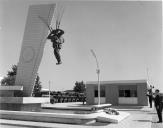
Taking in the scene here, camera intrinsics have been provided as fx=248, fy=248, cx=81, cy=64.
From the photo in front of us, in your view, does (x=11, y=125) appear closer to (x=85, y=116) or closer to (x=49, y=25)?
(x=85, y=116)

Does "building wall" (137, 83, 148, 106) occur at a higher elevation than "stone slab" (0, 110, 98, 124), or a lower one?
higher

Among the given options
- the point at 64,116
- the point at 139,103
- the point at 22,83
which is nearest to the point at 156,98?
the point at 64,116

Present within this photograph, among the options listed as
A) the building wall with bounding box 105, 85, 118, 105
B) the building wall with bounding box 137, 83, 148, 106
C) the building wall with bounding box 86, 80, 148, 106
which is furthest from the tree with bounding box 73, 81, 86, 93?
the building wall with bounding box 137, 83, 148, 106

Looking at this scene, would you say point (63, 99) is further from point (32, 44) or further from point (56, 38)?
point (56, 38)

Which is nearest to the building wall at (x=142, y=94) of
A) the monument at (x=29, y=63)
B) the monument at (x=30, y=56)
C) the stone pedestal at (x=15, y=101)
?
the monument at (x=29, y=63)

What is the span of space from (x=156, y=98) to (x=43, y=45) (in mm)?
8348

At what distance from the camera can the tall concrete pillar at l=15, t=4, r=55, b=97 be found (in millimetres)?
17000

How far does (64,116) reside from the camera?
462 inches

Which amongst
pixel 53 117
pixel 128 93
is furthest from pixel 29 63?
pixel 128 93

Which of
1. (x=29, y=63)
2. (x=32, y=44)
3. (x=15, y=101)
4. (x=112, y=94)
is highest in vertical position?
(x=32, y=44)

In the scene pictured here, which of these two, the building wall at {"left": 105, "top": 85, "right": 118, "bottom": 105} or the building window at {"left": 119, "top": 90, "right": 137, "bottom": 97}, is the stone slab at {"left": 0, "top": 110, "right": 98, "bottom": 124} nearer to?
the building wall at {"left": 105, "top": 85, "right": 118, "bottom": 105}

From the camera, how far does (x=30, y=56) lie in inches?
688

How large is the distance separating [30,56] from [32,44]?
857 mm

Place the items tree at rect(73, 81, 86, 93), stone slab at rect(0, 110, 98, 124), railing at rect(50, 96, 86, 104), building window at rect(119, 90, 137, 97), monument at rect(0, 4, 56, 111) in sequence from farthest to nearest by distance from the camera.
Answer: tree at rect(73, 81, 86, 93) < railing at rect(50, 96, 86, 104) < building window at rect(119, 90, 137, 97) < monument at rect(0, 4, 56, 111) < stone slab at rect(0, 110, 98, 124)
